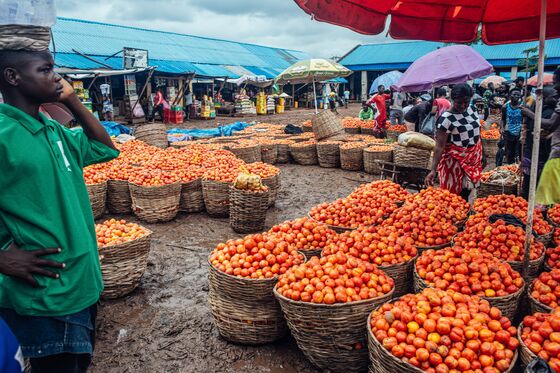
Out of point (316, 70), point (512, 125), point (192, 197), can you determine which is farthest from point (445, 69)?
point (192, 197)

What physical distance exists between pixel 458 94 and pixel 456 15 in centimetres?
97

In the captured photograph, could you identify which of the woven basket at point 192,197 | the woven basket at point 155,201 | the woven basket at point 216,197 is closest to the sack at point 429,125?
the woven basket at point 216,197

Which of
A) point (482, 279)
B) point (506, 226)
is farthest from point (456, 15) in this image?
point (482, 279)

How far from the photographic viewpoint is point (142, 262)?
15.6ft

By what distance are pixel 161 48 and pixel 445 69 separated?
A: 82.3 ft

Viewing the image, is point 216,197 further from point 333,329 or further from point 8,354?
point 8,354

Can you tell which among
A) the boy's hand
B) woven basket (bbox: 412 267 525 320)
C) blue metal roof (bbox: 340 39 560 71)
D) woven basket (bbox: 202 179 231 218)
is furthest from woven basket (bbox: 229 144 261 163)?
blue metal roof (bbox: 340 39 560 71)

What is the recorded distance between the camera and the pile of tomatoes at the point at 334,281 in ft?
10.1

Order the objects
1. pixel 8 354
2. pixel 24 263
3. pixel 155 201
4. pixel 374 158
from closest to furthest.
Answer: pixel 8 354, pixel 24 263, pixel 155 201, pixel 374 158

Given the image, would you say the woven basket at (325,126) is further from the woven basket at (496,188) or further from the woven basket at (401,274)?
the woven basket at (401,274)

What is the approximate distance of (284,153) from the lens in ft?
43.1

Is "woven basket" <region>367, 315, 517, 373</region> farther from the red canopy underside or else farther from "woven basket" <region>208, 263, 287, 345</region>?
the red canopy underside

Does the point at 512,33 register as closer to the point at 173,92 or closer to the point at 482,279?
the point at 482,279

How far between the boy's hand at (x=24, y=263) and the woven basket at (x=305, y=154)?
11.1m
